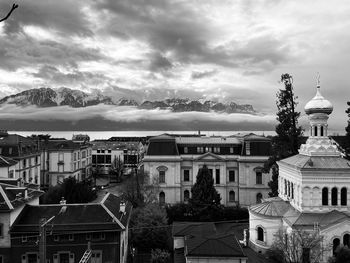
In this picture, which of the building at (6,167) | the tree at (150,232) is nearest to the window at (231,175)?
the tree at (150,232)

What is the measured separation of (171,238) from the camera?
3619 centimetres

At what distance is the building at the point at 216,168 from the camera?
5488cm

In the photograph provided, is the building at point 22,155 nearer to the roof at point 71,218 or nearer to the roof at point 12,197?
the roof at point 12,197

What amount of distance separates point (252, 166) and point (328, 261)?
26.4 m

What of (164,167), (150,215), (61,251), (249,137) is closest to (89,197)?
(150,215)

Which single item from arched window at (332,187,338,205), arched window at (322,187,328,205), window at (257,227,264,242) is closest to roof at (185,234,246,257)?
window at (257,227,264,242)

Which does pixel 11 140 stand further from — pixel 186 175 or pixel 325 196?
pixel 325 196

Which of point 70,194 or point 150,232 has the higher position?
point 70,194

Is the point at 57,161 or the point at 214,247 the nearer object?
the point at 214,247

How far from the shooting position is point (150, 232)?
35.1 metres

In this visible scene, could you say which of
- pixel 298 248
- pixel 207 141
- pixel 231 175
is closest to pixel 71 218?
pixel 298 248

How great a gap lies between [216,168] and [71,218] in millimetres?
31303

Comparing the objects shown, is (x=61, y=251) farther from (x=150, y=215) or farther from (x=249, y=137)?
→ (x=249, y=137)

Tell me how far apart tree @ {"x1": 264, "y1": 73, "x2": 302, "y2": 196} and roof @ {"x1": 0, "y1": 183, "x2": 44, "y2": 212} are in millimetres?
28309
